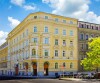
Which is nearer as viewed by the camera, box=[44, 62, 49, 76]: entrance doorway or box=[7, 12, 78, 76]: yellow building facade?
box=[7, 12, 78, 76]: yellow building facade

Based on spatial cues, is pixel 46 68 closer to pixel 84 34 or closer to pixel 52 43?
pixel 52 43

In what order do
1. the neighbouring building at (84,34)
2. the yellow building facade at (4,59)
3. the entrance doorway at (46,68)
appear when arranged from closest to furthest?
1. the entrance doorway at (46,68)
2. the neighbouring building at (84,34)
3. the yellow building facade at (4,59)

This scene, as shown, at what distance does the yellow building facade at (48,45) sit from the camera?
64.8 metres

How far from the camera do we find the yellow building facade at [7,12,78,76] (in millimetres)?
64812

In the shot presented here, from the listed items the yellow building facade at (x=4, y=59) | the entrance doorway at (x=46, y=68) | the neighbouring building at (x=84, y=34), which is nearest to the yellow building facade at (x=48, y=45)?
the entrance doorway at (x=46, y=68)

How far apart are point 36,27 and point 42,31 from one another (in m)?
2.17

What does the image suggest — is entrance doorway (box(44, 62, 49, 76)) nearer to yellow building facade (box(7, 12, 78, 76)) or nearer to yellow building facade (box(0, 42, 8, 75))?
yellow building facade (box(7, 12, 78, 76))

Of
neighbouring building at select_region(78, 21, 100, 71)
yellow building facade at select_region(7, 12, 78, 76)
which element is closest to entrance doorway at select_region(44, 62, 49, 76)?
yellow building facade at select_region(7, 12, 78, 76)

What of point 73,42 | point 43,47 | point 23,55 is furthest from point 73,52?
point 23,55

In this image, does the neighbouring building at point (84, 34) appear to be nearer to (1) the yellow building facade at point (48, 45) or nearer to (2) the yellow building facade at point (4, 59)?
(1) the yellow building facade at point (48, 45)

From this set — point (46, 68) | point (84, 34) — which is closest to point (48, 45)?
point (46, 68)

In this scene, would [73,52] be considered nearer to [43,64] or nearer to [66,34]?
[66,34]

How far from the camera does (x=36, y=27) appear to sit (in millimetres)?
65312

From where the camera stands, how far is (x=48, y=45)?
65750mm
